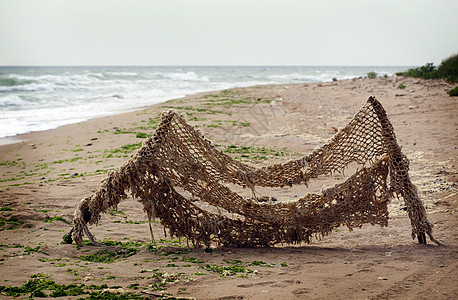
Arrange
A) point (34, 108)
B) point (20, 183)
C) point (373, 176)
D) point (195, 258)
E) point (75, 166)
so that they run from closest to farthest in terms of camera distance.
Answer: point (195, 258)
point (373, 176)
point (20, 183)
point (75, 166)
point (34, 108)

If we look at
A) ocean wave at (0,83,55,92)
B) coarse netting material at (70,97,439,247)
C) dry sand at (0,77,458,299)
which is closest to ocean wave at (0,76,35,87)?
ocean wave at (0,83,55,92)

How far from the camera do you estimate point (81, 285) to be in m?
2.74

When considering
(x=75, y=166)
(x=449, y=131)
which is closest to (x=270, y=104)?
(x=449, y=131)

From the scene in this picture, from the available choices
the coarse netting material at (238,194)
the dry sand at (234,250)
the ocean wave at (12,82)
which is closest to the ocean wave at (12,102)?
the ocean wave at (12,82)

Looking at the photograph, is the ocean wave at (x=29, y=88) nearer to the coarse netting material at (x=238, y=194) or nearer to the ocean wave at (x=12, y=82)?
the ocean wave at (x=12, y=82)

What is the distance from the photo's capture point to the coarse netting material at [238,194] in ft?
11.5

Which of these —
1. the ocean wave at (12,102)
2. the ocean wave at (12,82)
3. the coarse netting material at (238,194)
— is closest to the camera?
the coarse netting material at (238,194)

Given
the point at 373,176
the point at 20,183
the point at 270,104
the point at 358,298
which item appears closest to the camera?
the point at 358,298

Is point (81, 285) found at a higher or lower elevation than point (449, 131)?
lower

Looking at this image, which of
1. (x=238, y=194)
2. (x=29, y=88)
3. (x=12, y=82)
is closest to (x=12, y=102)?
(x=29, y=88)

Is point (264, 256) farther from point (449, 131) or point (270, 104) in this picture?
point (270, 104)

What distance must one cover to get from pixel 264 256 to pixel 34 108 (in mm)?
15049

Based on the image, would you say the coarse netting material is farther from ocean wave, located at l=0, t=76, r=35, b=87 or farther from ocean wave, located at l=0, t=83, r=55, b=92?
ocean wave, located at l=0, t=76, r=35, b=87

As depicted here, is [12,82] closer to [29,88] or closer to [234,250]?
[29,88]
